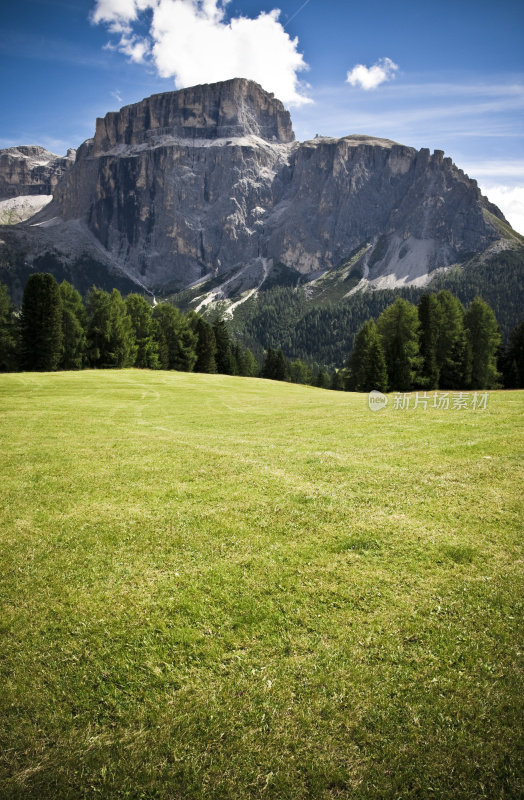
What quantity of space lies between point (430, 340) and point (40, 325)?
213 ft

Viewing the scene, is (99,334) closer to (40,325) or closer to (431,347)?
(40,325)

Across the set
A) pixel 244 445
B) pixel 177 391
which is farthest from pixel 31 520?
pixel 177 391

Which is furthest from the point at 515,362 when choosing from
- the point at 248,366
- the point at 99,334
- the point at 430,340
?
the point at 99,334

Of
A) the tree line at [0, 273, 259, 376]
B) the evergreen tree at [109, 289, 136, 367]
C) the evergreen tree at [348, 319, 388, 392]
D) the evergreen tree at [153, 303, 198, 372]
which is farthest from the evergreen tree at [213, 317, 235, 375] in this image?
the evergreen tree at [348, 319, 388, 392]

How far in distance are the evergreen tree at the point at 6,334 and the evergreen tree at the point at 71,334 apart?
7595 mm

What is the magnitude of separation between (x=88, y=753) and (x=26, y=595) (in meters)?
3.37

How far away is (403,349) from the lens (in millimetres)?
63625

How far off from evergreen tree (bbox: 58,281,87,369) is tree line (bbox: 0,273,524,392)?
162 mm

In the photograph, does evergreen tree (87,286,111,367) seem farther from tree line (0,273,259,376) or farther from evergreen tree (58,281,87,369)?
evergreen tree (58,281,87,369)

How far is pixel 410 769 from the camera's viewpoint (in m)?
4.06

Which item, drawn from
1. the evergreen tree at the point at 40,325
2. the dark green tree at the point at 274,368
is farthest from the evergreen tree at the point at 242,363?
the evergreen tree at the point at 40,325

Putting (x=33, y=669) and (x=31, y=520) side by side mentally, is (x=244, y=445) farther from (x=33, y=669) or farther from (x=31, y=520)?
(x=33, y=669)

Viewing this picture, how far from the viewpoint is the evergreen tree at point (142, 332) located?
79.1 m

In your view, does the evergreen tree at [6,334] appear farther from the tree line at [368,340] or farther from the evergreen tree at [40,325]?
the evergreen tree at [40,325]
